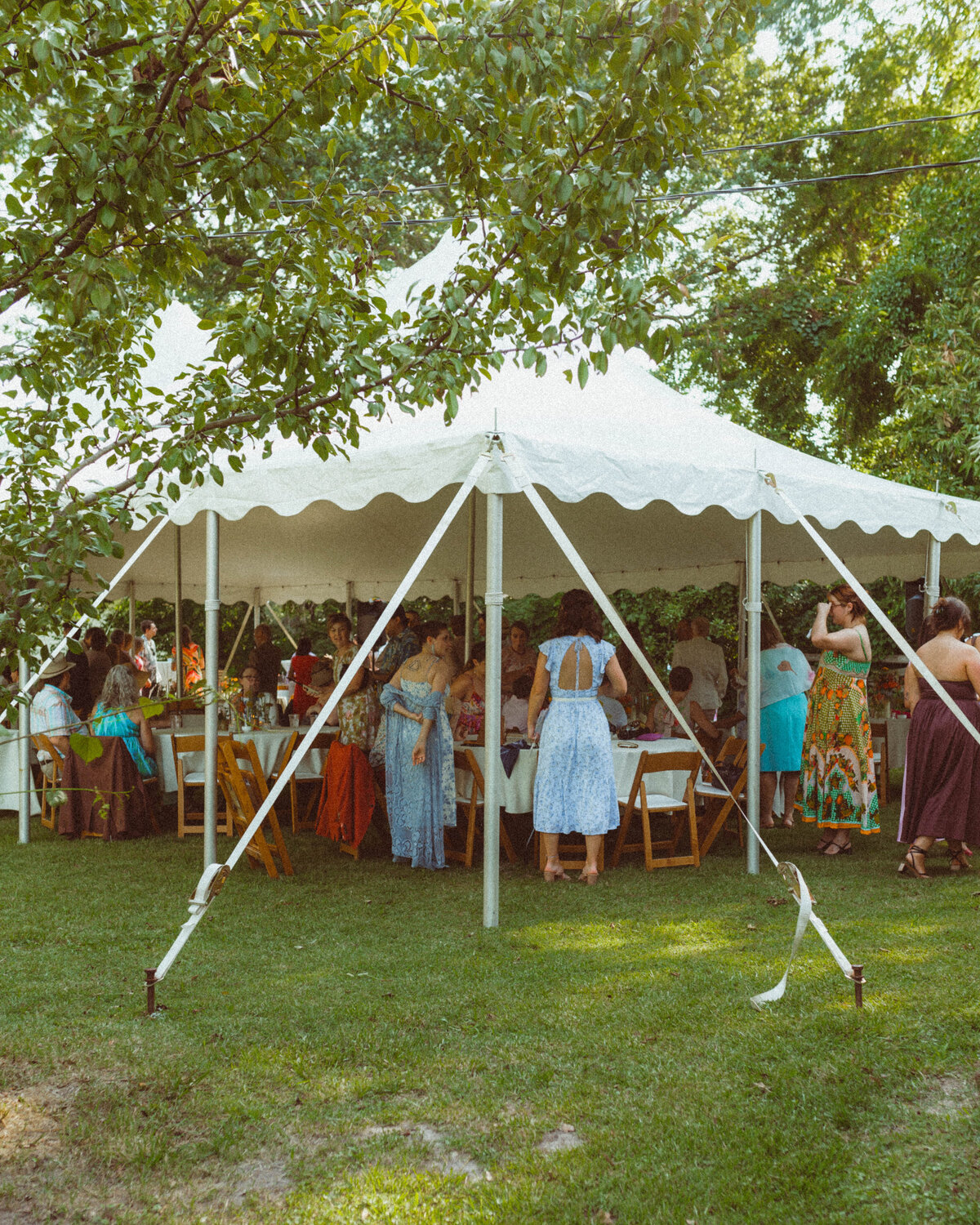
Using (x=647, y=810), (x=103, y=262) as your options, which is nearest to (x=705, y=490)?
(x=647, y=810)

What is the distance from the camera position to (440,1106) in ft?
10.4

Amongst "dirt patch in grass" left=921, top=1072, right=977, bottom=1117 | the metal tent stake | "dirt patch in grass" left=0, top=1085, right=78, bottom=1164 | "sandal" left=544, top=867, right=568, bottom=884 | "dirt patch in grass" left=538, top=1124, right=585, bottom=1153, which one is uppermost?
the metal tent stake

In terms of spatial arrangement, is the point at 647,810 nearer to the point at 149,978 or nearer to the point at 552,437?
the point at 552,437

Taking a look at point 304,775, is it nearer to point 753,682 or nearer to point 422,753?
point 422,753

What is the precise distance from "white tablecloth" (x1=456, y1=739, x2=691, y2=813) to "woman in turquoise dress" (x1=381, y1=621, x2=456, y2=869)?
1.15 feet

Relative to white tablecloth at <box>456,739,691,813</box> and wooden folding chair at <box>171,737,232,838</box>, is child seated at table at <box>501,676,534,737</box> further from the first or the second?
wooden folding chair at <box>171,737,232,838</box>

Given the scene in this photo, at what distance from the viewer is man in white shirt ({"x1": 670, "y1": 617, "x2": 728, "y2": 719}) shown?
987 centimetres

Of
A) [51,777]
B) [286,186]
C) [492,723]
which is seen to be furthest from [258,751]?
[286,186]

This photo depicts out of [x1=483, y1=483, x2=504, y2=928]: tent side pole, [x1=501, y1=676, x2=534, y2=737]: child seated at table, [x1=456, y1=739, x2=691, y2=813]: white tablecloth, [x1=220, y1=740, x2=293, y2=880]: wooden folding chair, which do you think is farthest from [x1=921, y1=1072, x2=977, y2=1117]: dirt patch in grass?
[x1=501, y1=676, x2=534, y2=737]: child seated at table

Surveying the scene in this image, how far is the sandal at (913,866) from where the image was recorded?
636 centimetres

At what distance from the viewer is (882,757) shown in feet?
32.7

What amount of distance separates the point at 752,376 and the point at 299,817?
1285cm

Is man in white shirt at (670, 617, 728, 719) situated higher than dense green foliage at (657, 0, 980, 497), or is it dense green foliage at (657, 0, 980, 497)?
dense green foliage at (657, 0, 980, 497)

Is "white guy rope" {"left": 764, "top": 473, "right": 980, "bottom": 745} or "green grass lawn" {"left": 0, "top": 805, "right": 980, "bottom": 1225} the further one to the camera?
"white guy rope" {"left": 764, "top": 473, "right": 980, "bottom": 745}
